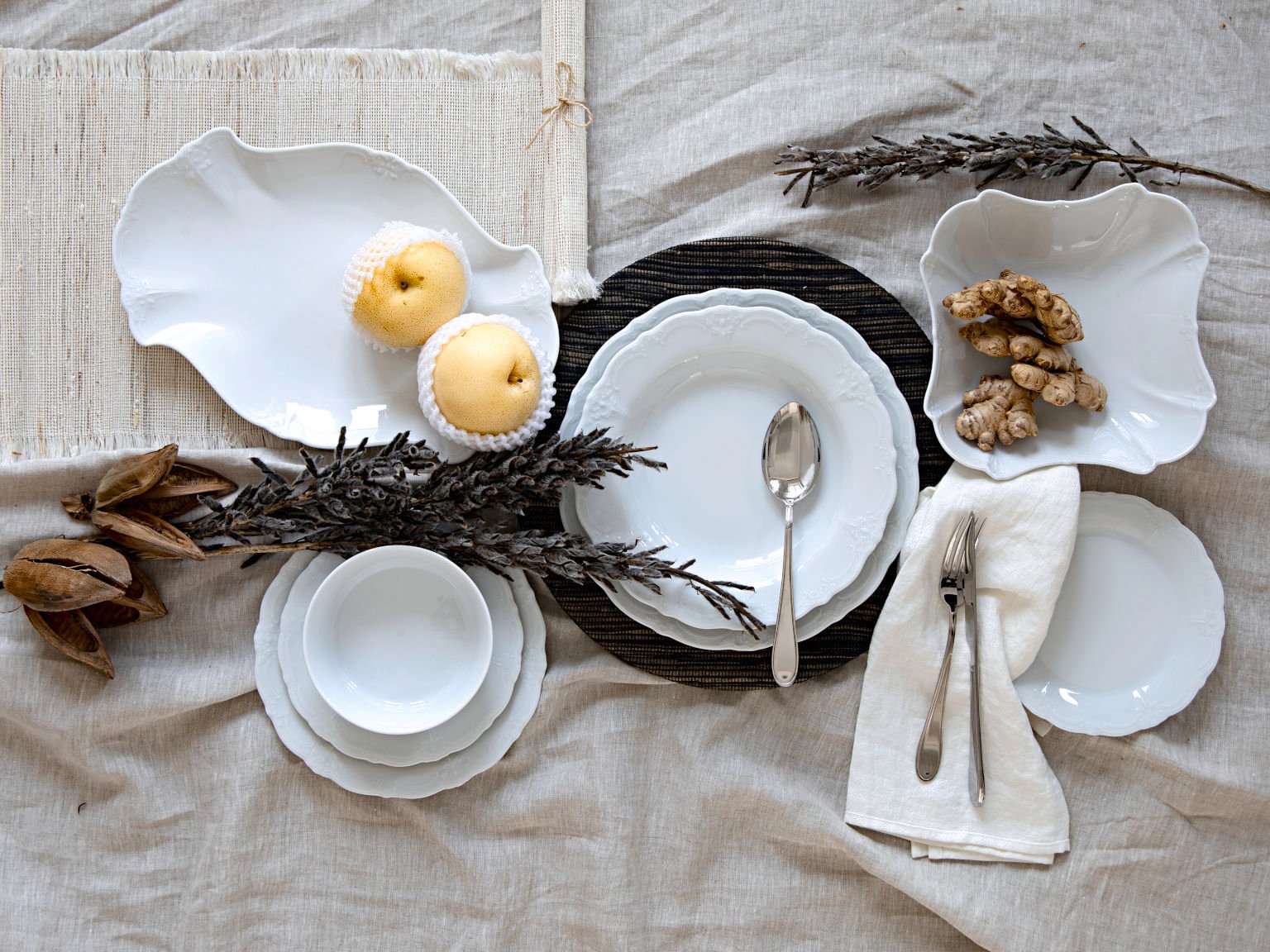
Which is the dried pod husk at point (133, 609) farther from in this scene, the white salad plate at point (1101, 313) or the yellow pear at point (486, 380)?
the white salad plate at point (1101, 313)

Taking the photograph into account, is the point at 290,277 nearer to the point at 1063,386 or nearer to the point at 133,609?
the point at 133,609

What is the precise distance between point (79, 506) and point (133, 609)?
13 centimetres

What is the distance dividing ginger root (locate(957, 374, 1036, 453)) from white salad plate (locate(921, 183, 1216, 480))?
2cm

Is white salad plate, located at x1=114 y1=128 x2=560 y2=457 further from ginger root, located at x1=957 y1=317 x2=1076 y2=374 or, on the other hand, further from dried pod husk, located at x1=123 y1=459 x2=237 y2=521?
ginger root, located at x1=957 y1=317 x2=1076 y2=374

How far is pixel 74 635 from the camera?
3.24 feet

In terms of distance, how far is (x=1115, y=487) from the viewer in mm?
1033

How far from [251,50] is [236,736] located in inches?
32.7

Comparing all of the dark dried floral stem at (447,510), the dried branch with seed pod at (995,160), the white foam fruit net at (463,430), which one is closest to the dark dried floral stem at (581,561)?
the dark dried floral stem at (447,510)

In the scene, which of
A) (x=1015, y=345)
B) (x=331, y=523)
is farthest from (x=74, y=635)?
(x=1015, y=345)

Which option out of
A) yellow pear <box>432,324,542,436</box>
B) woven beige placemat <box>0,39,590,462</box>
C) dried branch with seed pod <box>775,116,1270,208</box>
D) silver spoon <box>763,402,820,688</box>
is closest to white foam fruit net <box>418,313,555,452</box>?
yellow pear <box>432,324,542,436</box>

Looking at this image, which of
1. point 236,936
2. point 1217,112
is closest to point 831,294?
point 1217,112

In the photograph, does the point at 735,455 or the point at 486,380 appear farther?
the point at 735,455

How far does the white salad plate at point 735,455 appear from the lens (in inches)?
37.8

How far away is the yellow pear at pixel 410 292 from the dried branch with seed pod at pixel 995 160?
16.3 inches
